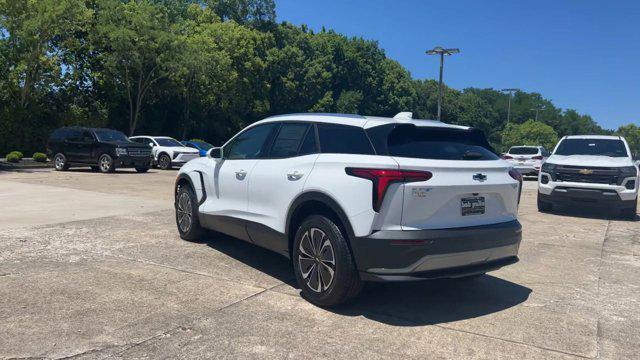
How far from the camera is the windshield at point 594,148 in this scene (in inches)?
470

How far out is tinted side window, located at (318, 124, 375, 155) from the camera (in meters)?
4.50

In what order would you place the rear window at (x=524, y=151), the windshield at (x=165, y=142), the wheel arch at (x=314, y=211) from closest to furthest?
the wheel arch at (x=314, y=211) → the windshield at (x=165, y=142) → the rear window at (x=524, y=151)

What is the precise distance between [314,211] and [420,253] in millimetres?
1084

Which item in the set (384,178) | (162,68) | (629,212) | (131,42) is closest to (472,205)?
(384,178)

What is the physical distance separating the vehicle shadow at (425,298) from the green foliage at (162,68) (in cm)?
2152

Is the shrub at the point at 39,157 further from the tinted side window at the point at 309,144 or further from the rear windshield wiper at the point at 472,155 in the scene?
the rear windshield wiper at the point at 472,155

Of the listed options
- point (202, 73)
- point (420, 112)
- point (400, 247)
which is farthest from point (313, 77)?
point (400, 247)

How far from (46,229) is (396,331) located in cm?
565

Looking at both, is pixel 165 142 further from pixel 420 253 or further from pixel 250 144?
pixel 420 253

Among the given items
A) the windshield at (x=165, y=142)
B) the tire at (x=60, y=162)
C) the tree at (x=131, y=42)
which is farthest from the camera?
the tree at (x=131, y=42)

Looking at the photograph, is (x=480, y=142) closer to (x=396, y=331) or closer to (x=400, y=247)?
(x=400, y=247)

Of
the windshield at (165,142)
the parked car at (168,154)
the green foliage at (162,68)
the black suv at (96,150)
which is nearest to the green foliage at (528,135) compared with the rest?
the green foliage at (162,68)

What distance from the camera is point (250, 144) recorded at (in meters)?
5.96

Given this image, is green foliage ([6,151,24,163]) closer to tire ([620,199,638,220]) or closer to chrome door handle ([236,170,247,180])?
chrome door handle ([236,170,247,180])
